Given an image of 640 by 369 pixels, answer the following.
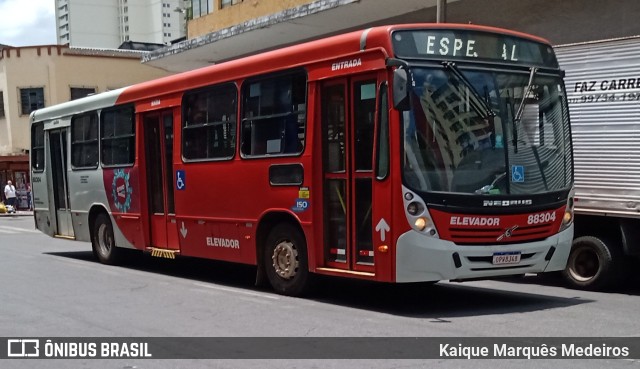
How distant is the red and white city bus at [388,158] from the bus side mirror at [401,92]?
0.05ft

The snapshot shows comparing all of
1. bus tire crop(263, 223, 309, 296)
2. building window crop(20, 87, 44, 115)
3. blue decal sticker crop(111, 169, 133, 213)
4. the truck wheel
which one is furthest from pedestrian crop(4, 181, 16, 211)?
the truck wheel

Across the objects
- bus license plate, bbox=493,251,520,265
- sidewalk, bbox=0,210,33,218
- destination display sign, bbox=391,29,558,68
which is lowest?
sidewalk, bbox=0,210,33,218

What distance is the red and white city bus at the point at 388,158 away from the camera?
838 centimetres

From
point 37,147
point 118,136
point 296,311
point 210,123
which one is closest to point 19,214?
point 37,147

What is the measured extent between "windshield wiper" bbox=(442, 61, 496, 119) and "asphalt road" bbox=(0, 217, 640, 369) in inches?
89.8

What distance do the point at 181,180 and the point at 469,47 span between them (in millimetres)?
5364

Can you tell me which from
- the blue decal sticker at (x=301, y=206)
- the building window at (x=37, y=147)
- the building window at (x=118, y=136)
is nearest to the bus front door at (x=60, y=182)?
the building window at (x=37, y=147)

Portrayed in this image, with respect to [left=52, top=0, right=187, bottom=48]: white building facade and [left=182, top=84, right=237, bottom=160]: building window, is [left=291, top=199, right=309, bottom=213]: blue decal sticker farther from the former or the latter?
[left=52, top=0, right=187, bottom=48]: white building facade

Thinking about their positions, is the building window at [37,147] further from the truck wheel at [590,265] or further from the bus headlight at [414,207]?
the truck wheel at [590,265]

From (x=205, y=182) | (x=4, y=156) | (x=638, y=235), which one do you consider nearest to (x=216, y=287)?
(x=205, y=182)

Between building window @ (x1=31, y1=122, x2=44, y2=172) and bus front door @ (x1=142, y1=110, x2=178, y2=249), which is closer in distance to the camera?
bus front door @ (x1=142, y1=110, x2=178, y2=249)

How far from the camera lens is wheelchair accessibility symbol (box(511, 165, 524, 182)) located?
8.77 m

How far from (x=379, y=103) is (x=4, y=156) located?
38.1 metres
